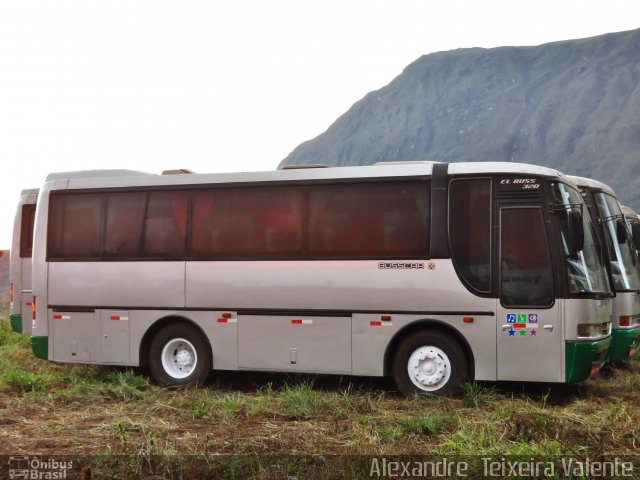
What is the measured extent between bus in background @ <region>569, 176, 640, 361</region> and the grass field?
60 cm

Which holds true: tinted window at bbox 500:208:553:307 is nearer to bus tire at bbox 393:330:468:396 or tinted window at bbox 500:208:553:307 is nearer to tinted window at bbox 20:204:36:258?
bus tire at bbox 393:330:468:396

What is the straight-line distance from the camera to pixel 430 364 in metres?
11.2

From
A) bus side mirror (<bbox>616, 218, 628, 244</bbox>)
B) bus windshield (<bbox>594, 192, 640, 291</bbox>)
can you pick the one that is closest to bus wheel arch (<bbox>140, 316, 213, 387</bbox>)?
bus windshield (<bbox>594, 192, 640, 291</bbox>)

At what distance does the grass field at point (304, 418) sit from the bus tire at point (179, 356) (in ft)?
1.31

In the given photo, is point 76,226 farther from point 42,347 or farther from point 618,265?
point 618,265

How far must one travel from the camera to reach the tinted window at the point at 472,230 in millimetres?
10945

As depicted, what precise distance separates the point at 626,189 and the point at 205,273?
484 ft

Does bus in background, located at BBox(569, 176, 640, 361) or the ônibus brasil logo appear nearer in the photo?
the ônibus brasil logo

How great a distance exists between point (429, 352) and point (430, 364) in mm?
152

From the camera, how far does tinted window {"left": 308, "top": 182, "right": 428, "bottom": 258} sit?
11.4 m

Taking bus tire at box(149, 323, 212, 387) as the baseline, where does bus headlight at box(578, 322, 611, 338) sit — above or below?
above

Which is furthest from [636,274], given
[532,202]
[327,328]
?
[327,328]

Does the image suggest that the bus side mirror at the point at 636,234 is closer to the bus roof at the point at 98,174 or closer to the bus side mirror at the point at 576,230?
the bus side mirror at the point at 576,230

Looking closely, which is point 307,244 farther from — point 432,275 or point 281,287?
point 432,275
